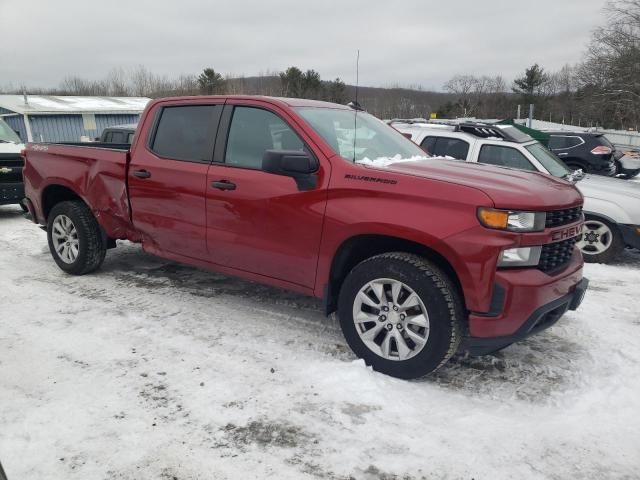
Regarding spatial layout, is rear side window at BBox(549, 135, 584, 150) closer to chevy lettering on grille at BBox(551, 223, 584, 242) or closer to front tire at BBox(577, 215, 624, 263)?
front tire at BBox(577, 215, 624, 263)

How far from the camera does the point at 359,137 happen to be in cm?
398

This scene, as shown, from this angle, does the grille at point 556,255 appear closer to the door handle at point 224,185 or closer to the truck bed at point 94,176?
the door handle at point 224,185

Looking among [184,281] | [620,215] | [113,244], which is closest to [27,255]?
[113,244]

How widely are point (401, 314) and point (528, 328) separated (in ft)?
2.55

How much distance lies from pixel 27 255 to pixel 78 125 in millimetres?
25021

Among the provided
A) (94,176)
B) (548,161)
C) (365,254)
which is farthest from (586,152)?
(94,176)

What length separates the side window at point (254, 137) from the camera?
12.4ft

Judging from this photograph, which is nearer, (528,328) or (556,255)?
(528,328)

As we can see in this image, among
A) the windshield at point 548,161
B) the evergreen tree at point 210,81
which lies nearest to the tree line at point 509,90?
the evergreen tree at point 210,81

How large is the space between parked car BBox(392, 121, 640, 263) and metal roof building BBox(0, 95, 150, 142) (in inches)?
859

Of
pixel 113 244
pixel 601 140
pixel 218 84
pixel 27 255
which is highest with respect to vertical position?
pixel 218 84

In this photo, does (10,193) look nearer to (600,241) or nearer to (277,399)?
(277,399)

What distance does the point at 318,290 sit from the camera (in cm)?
361

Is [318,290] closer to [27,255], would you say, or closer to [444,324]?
[444,324]
